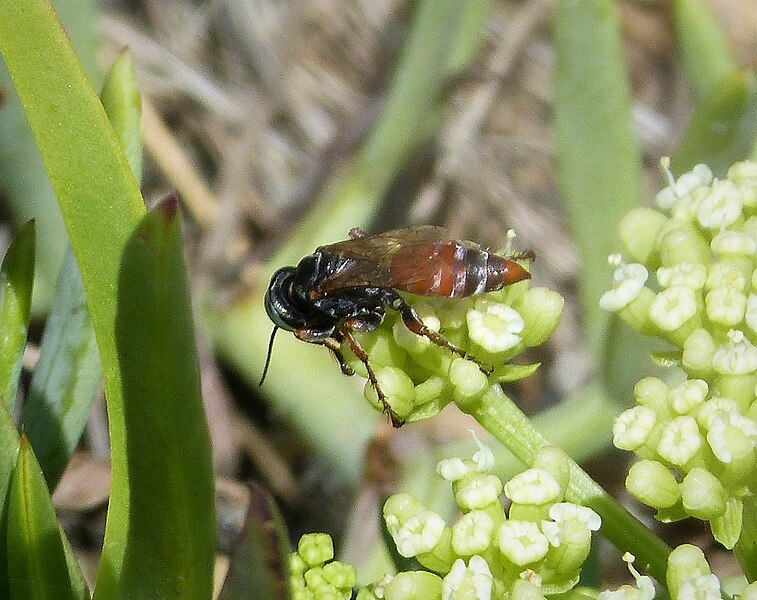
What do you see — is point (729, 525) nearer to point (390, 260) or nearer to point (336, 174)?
point (390, 260)

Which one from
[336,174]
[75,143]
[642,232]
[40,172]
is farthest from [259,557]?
[336,174]

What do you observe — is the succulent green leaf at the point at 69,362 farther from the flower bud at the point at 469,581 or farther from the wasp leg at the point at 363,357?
the flower bud at the point at 469,581

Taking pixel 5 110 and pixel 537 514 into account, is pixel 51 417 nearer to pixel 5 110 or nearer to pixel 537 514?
pixel 537 514

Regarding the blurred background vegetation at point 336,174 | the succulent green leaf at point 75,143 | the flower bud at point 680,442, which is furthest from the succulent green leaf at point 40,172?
the flower bud at point 680,442

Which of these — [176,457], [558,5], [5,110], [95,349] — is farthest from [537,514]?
[5,110]

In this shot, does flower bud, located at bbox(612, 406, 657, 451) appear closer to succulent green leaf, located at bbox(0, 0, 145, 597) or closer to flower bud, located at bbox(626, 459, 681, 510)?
flower bud, located at bbox(626, 459, 681, 510)

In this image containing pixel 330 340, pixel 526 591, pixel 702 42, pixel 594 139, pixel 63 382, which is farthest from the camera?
pixel 702 42
